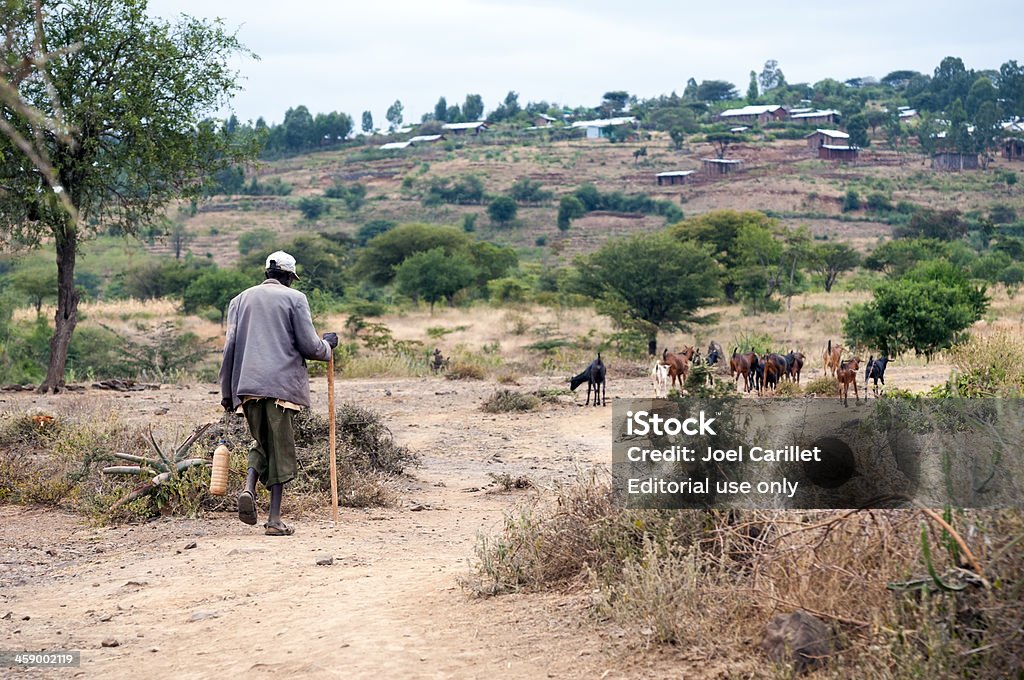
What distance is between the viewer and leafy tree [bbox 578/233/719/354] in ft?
96.3

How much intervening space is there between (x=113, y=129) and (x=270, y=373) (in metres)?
11.0

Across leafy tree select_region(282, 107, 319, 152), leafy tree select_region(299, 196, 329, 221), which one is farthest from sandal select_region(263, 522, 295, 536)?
leafy tree select_region(282, 107, 319, 152)

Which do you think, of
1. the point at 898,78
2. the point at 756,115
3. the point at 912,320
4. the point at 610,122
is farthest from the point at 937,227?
the point at 898,78

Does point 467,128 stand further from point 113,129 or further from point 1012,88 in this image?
point 113,129

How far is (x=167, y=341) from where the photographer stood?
25047 mm

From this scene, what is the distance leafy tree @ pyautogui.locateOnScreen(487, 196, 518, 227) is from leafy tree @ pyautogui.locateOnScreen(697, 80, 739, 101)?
2828 inches

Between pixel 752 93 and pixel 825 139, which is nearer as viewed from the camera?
pixel 825 139

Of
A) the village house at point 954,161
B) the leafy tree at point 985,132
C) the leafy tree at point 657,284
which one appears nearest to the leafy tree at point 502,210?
the village house at point 954,161

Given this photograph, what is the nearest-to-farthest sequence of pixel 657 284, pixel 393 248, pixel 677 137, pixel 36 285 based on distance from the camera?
1. pixel 657 284
2. pixel 36 285
3. pixel 393 248
4. pixel 677 137

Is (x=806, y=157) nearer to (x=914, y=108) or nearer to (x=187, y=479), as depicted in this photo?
(x=914, y=108)

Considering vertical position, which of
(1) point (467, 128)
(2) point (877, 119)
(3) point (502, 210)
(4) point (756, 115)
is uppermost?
(4) point (756, 115)

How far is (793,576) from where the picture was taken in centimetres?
416

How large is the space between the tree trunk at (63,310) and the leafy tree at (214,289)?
18689 mm

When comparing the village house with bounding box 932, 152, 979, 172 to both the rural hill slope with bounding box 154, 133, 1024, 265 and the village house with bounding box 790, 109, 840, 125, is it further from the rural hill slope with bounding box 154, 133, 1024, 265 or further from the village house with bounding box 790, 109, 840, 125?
the village house with bounding box 790, 109, 840, 125
